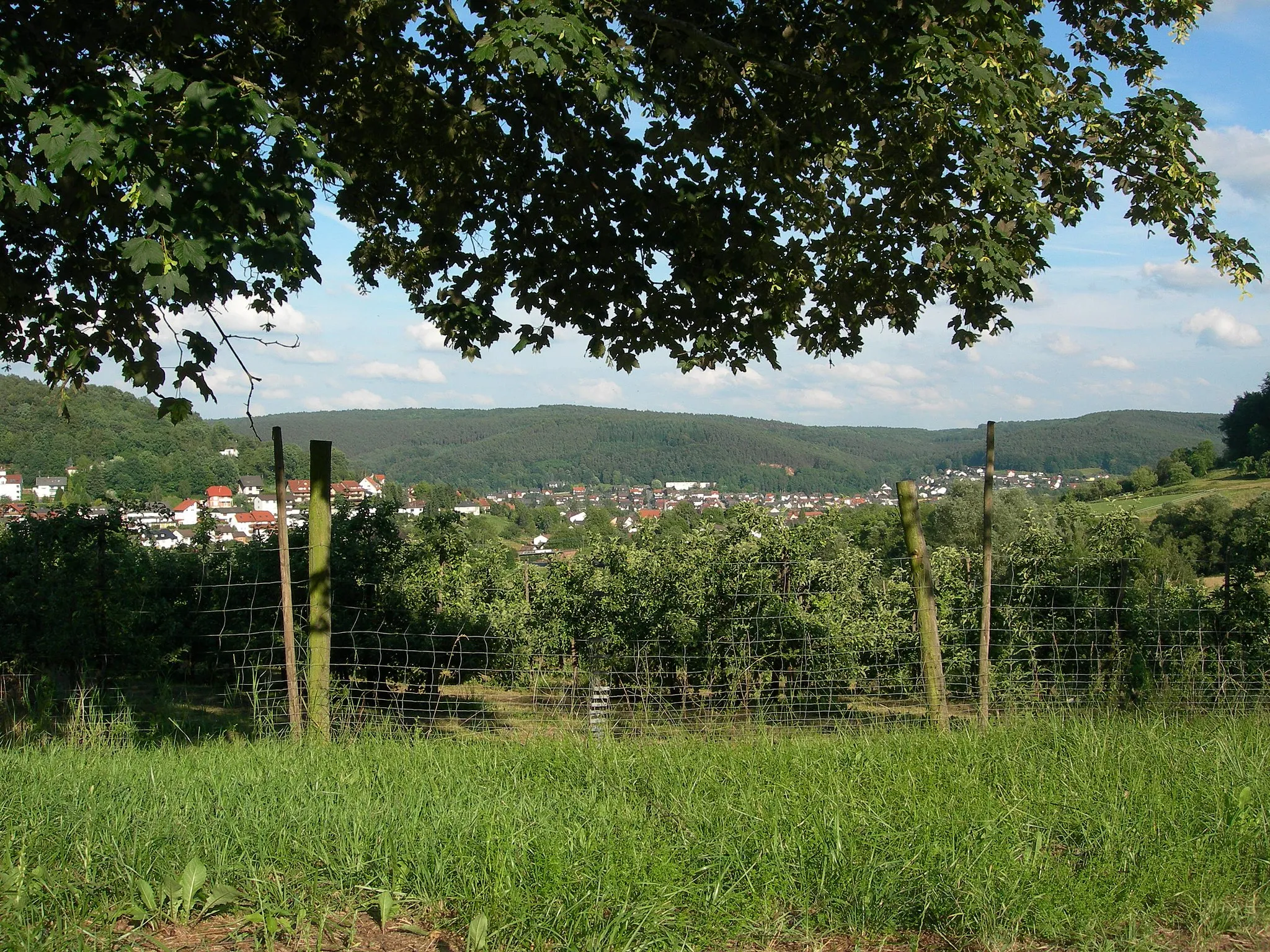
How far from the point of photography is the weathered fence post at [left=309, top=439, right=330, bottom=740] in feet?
19.0

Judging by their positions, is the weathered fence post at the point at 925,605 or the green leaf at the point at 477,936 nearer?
the green leaf at the point at 477,936

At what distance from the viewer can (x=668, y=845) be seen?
3.37 m

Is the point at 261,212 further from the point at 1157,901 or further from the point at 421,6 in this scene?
the point at 1157,901

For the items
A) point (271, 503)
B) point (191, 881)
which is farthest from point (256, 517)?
point (191, 881)

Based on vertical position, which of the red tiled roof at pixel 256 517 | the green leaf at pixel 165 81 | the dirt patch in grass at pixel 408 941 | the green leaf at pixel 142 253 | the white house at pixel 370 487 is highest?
the green leaf at pixel 165 81

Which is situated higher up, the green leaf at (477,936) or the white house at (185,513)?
the white house at (185,513)

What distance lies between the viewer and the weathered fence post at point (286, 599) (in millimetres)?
5750

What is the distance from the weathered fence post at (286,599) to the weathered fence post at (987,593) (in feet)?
14.4

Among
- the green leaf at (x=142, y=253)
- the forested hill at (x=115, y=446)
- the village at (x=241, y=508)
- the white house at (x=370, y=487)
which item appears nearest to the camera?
the green leaf at (x=142, y=253)

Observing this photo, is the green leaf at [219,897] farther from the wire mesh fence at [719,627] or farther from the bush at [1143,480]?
the bush at [1143,480]

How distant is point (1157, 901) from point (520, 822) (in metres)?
2.31

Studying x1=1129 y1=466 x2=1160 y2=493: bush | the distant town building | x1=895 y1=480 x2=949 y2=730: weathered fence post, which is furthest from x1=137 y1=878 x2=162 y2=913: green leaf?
x1=1129 y1=466 x2=1160 y2=493: bush

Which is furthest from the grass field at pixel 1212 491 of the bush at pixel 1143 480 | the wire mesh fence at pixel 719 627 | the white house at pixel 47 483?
the white house at pixel 47 483

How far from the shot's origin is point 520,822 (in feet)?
11.6
